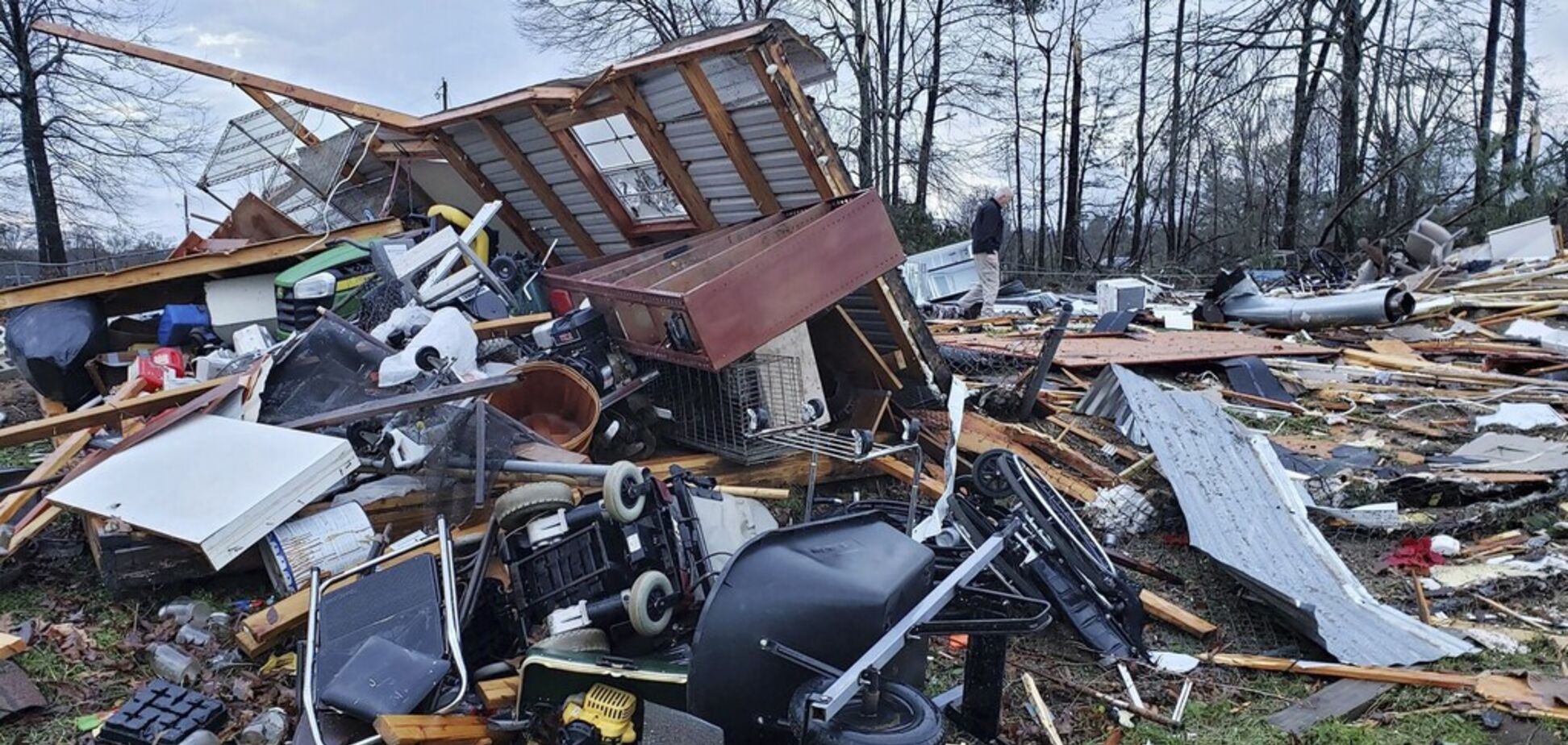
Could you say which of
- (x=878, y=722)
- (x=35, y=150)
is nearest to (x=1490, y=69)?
(x=878, y=722)

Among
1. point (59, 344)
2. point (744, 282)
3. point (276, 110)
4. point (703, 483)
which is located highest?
point (276, 110)

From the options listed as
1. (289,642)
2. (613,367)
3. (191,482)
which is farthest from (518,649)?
(613,367)

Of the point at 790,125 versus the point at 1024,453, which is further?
the point at 1024,453

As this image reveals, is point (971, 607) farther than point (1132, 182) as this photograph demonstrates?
No

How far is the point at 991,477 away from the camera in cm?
363

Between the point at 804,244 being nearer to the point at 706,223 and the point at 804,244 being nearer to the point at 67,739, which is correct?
the point at 706,223

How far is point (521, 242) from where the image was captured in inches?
301

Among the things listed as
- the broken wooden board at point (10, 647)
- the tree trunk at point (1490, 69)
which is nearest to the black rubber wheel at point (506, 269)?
the broken wooden board at point (10, 647)

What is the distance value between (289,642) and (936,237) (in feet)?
53.2

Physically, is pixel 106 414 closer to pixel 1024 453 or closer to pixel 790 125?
pixel 790 125

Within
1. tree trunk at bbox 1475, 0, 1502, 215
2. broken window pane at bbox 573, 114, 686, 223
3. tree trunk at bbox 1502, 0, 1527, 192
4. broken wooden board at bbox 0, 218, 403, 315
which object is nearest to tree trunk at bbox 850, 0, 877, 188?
tree trunk at bbox 1475, 0, 1502, 215

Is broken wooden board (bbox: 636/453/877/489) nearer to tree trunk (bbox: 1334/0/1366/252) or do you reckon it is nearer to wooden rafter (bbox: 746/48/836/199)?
wooden rafter (bbox: 746/48/836/199)

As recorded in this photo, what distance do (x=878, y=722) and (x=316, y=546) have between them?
2.59m

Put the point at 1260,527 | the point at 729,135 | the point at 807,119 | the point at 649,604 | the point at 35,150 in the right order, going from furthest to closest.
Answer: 1. the point at 35,150
2. the point at 729,135
3. the point at 807,119
4. the point at 1260,527
5. the point at 649,604
